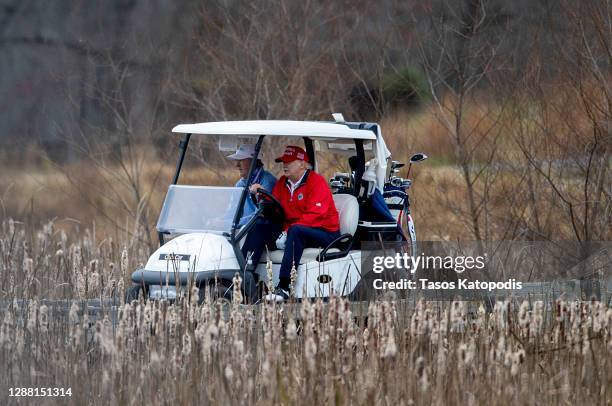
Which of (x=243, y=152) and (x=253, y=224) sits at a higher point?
(x=243, y=152)

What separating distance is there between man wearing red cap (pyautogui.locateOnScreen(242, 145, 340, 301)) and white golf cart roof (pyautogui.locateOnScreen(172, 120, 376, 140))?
0.82ft

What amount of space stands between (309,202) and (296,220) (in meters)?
0.24

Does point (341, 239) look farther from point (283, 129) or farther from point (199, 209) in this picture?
point (199, 209)

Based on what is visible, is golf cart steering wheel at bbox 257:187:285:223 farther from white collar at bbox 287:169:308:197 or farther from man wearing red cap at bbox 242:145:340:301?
white collar at bbox 287:169:308:197

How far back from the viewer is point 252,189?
9.10 metres

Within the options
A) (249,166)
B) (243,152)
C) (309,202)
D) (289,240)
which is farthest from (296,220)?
(243,152)

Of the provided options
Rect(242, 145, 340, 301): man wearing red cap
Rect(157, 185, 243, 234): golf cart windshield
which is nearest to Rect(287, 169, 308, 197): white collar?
Rect(242, 145, 340, 301): man wearing red cap

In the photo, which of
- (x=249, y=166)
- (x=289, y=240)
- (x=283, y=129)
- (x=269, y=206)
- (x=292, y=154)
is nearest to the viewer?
(x=289, y=240)

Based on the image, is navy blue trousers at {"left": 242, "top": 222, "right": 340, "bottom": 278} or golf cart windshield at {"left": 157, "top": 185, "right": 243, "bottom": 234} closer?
navy blue trousers at {"left": 242, "top": 222, "right": 340, "bottom": 278}

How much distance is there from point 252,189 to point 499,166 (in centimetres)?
439

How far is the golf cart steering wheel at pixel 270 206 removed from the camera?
364 inches

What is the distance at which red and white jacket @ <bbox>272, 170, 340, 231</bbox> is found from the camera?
9.23 meters

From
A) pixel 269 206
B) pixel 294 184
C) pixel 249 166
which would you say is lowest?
pixel 269 206

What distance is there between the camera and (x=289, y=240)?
8992 millimetres
